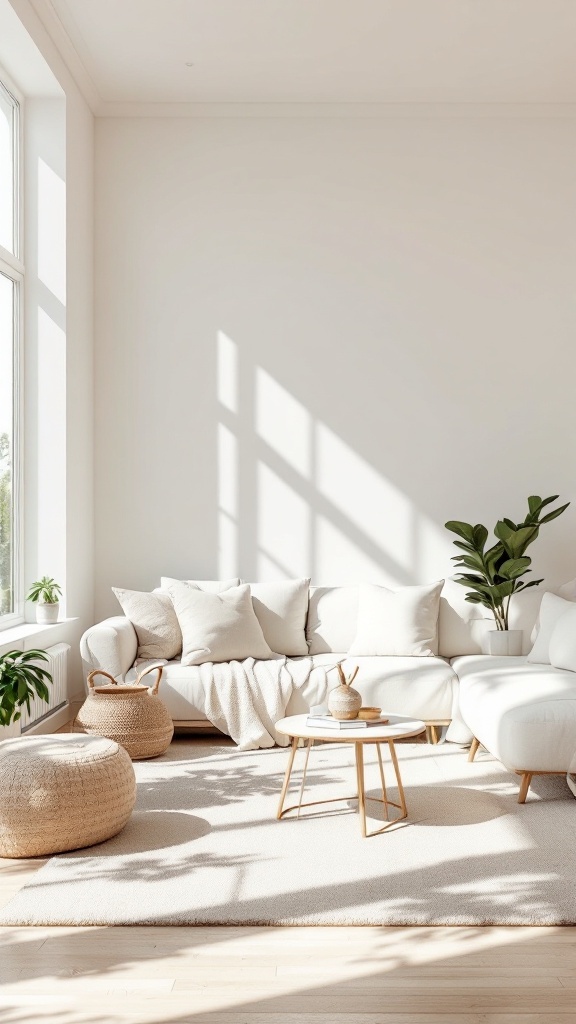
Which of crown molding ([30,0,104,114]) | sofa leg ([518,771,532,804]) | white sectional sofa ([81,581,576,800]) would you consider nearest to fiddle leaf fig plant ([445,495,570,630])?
white sectional sofa ([81,581,576,800])

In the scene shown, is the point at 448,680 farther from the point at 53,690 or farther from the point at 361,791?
the point at 53,690

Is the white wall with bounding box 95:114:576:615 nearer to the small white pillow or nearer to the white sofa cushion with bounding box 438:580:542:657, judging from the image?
the white sofa cushion with bounding box 438:580:542:657

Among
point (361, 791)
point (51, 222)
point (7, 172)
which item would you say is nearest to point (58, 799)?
point (361, 791)

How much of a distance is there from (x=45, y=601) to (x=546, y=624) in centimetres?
275

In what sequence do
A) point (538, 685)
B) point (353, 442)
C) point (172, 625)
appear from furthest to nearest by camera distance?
1. point (353, 442)
2. point (172, 625)
3. point (538, 685)

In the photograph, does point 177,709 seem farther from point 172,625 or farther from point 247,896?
point 247,896

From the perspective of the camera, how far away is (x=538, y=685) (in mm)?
4223

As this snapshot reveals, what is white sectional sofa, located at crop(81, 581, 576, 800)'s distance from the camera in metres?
3.84

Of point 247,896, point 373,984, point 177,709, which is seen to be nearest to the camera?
point 373,984

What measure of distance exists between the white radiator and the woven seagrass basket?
0.87ft

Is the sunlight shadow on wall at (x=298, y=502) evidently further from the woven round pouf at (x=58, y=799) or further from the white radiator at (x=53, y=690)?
the woven round pouf at (x=58, y=799)

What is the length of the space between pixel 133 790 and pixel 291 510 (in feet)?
9.45

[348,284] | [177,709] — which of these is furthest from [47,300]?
[177,709]

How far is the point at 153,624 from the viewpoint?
5.36 metres
